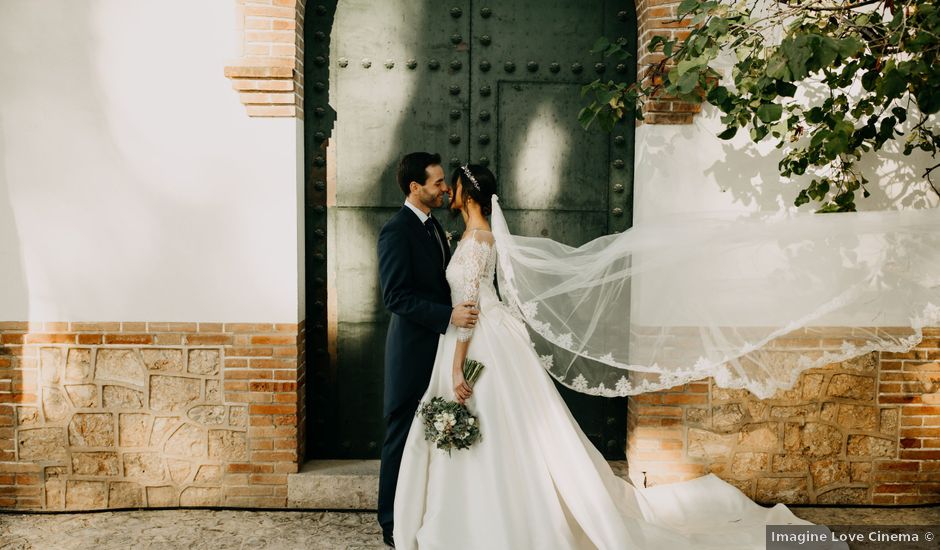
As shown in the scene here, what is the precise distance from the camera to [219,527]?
3.90 meters

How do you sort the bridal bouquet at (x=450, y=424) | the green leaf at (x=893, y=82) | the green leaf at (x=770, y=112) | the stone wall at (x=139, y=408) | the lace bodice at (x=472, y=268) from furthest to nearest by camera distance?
the stone wall at (x=139, y=408)
the lace bodice at (x=472, y=268)
the bridal bouquet at (x=450, y=424)
the green leaf at (x=770, y=112)
the green leaf at (x=893, y=82)

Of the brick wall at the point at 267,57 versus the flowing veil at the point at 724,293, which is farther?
the brick wall at the point at 267,57

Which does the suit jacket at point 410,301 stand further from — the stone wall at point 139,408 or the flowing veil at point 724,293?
the stone wall at point 139,408

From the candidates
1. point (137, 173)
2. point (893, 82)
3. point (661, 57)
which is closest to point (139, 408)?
point (137, 173)

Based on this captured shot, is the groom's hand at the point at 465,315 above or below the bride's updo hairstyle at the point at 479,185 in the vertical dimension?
below

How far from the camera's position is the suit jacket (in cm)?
341

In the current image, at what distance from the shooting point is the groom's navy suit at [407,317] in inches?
134

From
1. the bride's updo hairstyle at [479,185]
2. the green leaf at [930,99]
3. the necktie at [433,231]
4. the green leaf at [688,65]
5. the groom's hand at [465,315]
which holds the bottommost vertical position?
the groom's hand at [465,315]

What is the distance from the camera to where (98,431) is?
13.4ft

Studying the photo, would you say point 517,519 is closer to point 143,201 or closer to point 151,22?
point 143,201

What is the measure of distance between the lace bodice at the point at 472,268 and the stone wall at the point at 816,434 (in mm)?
1356

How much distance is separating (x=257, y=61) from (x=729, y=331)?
286cm

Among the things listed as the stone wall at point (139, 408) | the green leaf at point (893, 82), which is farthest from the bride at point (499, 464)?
the green leaf at point (893, 82)

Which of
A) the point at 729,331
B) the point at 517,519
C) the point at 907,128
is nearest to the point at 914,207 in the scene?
the point at 907,128
